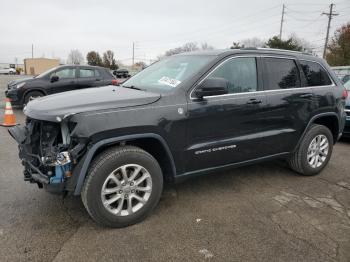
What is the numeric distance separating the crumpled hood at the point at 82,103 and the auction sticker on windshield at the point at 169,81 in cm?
29

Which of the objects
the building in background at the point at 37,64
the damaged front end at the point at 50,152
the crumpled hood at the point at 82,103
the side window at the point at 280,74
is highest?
the building in background at the point at 37,64

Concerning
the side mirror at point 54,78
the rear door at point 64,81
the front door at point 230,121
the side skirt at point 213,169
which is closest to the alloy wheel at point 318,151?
the side skirt at point 213,169

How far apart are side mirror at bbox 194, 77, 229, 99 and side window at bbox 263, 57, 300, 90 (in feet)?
2.99

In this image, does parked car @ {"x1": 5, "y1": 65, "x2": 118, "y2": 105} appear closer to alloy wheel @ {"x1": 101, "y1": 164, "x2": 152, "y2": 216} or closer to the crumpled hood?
the crumpled hood

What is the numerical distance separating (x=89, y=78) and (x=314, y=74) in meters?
8.29

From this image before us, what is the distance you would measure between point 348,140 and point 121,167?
6.29 metres

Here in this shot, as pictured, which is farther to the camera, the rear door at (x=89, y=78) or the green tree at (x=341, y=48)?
the green tree at (x=341, y=48)

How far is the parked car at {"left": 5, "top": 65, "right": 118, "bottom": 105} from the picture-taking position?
10.2 m

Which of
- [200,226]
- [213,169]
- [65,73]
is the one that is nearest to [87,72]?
[65,73]

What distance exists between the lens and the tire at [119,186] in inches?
115

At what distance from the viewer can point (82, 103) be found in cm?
302

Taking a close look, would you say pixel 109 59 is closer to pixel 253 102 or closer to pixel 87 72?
pixel 87 72

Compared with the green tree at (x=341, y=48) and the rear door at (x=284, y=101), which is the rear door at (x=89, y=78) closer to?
the rear door at (x=284, y=101)

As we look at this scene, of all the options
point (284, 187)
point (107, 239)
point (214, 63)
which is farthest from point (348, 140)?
point (107, 239)
